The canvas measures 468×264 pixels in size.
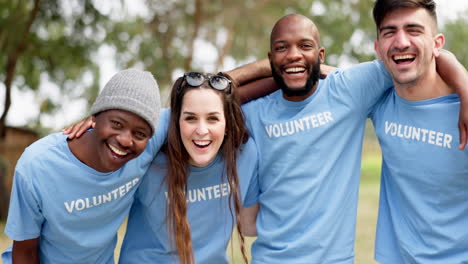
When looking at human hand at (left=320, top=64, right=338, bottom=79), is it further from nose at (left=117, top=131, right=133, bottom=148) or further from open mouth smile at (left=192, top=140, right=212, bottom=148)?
nose at (left=117, top=131, right=133, bottom=148)

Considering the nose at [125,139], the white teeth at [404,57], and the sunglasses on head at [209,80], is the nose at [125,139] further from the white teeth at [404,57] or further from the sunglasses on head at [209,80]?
the white teeth at [404,57]

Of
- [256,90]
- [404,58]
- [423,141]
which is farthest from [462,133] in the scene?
[256,90]

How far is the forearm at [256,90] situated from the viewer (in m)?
4.02

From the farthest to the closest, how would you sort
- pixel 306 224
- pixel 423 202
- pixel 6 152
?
pixel 6 152 → pixel 306 224 → pixel 423 202

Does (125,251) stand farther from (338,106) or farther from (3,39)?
(3,39)

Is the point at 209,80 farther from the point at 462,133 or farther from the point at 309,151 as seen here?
the point at 462,133

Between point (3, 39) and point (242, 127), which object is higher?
point (3, 39)

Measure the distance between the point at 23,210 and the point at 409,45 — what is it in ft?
9.51

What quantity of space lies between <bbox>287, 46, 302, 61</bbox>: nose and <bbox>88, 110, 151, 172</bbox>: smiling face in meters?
1.21

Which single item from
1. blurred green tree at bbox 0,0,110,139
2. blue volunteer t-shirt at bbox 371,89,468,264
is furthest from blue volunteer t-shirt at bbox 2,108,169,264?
blurred green tree at bbox 0,0,110,139

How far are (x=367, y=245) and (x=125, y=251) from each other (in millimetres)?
7283

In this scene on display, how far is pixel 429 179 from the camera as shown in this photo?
11.2 ft

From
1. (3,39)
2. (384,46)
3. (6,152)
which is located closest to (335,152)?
(384,46)

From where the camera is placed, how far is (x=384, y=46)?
11.5 ft
